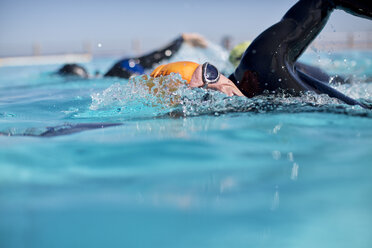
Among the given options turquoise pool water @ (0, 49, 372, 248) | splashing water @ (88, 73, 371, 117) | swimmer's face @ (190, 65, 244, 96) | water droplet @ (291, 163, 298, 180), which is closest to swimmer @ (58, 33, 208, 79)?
splashing water @ (88, 73, 371, 117)

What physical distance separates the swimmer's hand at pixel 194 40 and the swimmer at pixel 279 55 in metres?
6.14

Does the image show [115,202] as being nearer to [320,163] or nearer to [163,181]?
[163,181]

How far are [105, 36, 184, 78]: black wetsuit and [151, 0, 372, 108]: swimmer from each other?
4.67 metres

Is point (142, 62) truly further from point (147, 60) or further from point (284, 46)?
point (284, 46)

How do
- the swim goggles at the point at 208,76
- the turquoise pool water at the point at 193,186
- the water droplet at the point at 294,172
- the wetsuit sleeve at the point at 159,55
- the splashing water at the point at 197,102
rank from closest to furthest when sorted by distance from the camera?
the turquoise pool water at the point at 193,186
the water droplet at the point at 294,172
the splashing water at the point at 197,102
the swim goggles at the point at 208,76
the wetsuit sleeve at the point at 159,55

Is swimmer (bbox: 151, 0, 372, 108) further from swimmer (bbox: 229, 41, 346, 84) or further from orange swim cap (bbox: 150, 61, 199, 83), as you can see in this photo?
swimmer (bbox: 229, 41, 346, 84)

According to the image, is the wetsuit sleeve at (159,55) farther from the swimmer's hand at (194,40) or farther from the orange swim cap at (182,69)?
the orange swim cap at (182,69)

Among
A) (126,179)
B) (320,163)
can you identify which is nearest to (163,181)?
(126,179)

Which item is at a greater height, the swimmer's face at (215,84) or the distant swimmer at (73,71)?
the distant swimmer at (73,71)

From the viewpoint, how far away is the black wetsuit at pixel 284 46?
3.05 metres

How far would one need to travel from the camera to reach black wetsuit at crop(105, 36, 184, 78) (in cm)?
771

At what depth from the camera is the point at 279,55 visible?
307 cm

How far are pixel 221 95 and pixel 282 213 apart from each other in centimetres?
165

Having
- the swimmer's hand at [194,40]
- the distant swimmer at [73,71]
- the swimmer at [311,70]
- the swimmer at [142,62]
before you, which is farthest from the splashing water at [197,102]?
the swimmer's hand at [194,40]
